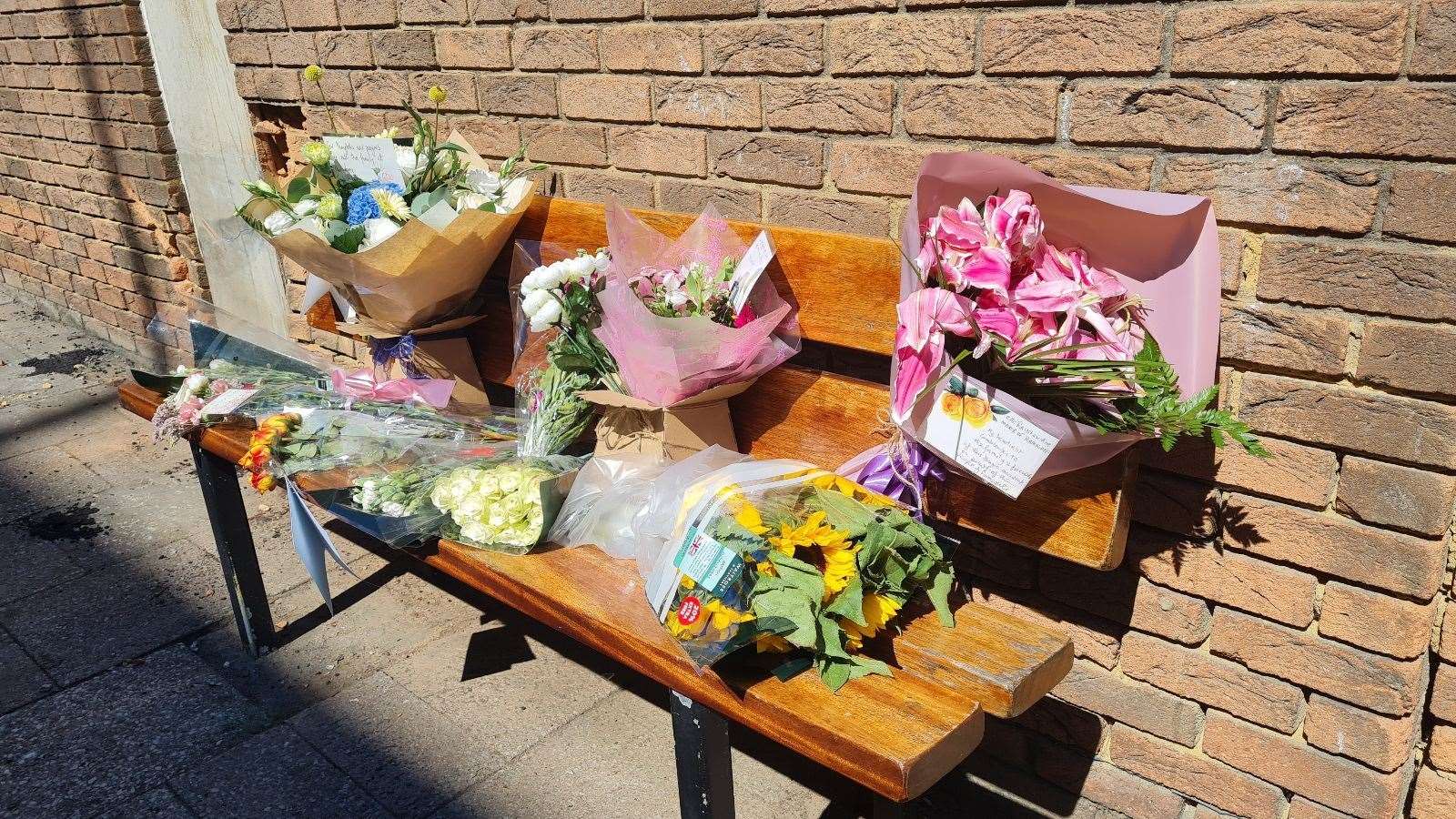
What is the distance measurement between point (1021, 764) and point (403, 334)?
6.03ft

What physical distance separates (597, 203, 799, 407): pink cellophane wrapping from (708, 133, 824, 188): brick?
0.70 feet

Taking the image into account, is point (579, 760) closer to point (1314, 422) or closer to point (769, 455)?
point (769, 455)

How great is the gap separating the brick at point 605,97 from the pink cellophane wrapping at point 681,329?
0.43 meters

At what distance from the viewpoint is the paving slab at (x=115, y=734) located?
7.50 feet

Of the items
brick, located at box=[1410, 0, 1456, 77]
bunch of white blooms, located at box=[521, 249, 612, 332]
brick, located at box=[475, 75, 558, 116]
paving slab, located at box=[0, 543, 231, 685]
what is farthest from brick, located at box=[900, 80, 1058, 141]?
paving slab, located at box=[0, 543, 231, 685]

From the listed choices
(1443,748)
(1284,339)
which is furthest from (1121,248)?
(1443,748)

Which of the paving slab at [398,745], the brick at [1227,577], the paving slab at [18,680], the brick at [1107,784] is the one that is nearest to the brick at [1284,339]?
the brick at [1227,577]

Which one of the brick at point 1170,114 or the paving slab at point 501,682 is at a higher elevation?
the brick at point 1170,114

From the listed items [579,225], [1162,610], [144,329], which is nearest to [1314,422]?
[1162,610]

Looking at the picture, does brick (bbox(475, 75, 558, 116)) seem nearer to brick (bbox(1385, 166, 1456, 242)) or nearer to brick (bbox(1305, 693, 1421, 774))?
brick (bbox(1385, 166, 1456, 242))

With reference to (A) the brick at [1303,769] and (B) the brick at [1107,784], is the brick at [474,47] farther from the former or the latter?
(A) the brick at [1303,769]

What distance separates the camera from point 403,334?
2562 millimetres

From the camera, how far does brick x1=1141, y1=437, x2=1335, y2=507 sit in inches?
62.1

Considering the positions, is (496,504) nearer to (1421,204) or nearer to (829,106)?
(829,106)
